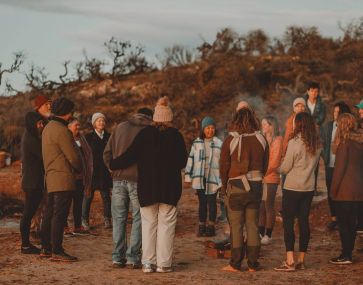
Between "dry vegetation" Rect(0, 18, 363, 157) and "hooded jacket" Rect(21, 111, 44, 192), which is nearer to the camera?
"hooded jacket" Rect(21, 111, 44, 192)

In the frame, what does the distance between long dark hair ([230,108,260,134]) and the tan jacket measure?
79.7 inches

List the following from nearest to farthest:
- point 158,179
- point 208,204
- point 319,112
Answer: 1. point 158,179
2. point 208,204
3. point 319,112

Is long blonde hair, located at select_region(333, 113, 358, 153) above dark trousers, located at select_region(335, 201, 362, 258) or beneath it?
above

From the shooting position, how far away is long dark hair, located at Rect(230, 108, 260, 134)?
8.36 metres

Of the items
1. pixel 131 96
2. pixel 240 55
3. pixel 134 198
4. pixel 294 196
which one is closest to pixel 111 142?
pixel 134 198

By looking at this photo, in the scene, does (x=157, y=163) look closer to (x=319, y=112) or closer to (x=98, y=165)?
(x=98, y=165)

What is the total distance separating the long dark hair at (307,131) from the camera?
28.1 ft

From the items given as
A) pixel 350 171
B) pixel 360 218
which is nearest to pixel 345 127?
pixel 350 171

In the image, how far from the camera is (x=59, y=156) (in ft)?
29.0

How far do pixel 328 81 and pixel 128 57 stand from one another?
29.2 ft

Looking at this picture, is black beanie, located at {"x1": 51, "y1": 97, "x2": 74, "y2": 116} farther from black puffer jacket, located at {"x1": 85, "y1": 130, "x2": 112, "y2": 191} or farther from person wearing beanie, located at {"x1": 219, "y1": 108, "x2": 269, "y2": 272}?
black puffer jacket, located at {"x1": 85, "y1": 130, "x2": 112, "y2": 191}

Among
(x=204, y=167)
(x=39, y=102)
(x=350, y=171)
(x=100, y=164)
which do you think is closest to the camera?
(x=350, y=171)

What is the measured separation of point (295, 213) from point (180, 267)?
1571 millimetres

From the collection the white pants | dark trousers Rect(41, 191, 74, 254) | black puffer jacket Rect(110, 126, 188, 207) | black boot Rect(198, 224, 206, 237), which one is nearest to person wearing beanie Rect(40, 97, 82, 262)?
dark trousers Rect(41, 191, 74, 254)
